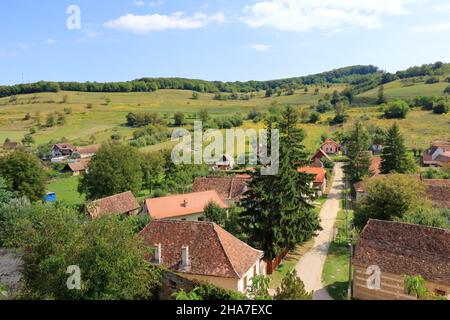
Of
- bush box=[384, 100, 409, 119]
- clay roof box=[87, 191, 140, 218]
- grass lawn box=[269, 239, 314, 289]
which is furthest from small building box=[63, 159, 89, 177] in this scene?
bush box=[384, 100, 409, 119]

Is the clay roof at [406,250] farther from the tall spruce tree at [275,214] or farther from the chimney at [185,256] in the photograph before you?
the chimney at [185,256]

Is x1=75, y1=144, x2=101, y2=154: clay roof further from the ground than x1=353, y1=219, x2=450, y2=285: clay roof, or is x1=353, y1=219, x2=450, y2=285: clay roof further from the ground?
x1=353, y1=219, x2=450, y2=285: clay roof

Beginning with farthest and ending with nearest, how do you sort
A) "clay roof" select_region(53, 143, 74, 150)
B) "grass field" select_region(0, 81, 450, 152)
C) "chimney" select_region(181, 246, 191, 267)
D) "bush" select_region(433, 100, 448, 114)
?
1. "bush" select_region(433, 100, 448, 114)
2. "grass field" select_region(0, 81, 450, 152)
3. "clay roof" select_region(53, 143, 74, 150)
4. "chimney" select_region(181, 246, 191, 267)

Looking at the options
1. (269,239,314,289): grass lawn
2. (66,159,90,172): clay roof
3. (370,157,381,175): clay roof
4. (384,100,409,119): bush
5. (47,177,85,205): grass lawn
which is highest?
(384,100,409,119): bush

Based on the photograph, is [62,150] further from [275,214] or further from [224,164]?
[275,214]

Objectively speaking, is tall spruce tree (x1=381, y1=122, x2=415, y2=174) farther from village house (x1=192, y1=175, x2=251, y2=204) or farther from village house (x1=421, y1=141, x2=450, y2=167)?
village house (x1=192, y1=175, x2=251, y2=204)

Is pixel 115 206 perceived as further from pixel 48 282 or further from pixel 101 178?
pixel 48 282
